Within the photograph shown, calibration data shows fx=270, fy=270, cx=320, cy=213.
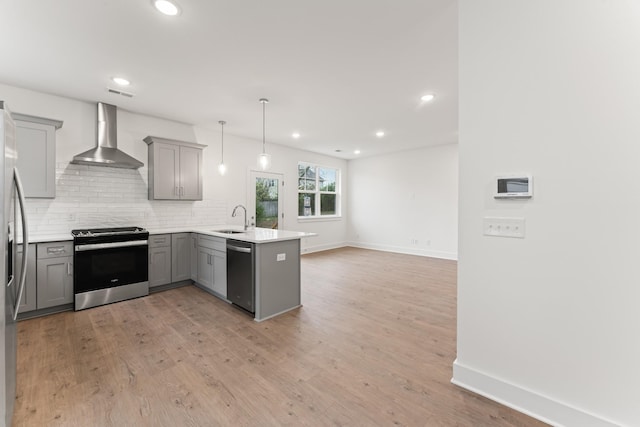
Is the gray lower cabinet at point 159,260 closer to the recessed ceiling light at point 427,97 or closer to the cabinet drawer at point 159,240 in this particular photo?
the cabinet drawer at point 159,240

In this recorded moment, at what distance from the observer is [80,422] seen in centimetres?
163

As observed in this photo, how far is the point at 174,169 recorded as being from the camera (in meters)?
4.45

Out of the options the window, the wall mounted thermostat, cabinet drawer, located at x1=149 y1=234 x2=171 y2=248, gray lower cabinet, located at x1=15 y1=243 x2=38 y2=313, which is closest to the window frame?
the window

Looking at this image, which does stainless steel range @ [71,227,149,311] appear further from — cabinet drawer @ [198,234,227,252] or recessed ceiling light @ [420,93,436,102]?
recessed ceiling light @ [420,93,436,102]

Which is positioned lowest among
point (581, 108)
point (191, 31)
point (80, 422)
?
point (80, 422)

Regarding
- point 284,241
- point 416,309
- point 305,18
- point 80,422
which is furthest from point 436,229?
point 80,422

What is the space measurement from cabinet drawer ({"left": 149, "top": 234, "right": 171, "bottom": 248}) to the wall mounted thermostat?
14.0 feet

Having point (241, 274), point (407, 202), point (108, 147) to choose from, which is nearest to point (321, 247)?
point (407, 202)

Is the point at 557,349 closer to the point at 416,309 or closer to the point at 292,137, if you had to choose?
the point at 416,309

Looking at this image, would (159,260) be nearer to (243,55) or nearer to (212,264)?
(212,264)

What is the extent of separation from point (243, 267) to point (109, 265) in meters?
1.92

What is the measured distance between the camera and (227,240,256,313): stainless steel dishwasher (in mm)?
3135

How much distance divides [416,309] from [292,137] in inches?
166

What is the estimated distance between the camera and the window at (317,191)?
7.40 meters
